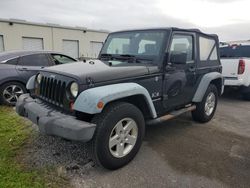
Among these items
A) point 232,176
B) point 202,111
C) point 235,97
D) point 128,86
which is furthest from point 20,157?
point 235,97

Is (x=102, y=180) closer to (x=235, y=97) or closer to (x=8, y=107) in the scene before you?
(x=8, y=107)

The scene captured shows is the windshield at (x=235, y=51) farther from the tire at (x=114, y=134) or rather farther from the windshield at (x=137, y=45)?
the tire at (x=114, y=134)

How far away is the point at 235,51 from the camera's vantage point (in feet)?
26.9

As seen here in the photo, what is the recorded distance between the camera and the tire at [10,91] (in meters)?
6.07

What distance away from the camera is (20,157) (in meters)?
3.43

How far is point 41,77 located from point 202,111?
10.9 feet

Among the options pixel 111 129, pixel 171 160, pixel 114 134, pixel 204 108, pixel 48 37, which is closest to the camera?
pixel 111 129

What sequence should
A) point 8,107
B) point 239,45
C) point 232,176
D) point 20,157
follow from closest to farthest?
point 232,176 < point 20,157 < point 8,107 < point 239,45

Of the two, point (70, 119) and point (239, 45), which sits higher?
point (239, 45)

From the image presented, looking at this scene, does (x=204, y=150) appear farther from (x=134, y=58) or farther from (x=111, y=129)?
(x=134, y=58)

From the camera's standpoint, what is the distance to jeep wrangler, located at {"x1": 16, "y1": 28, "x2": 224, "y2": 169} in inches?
112

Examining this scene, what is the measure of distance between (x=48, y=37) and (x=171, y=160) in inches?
781

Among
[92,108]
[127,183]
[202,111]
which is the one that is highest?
[92,108]

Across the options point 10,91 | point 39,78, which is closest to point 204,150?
point 39,78
